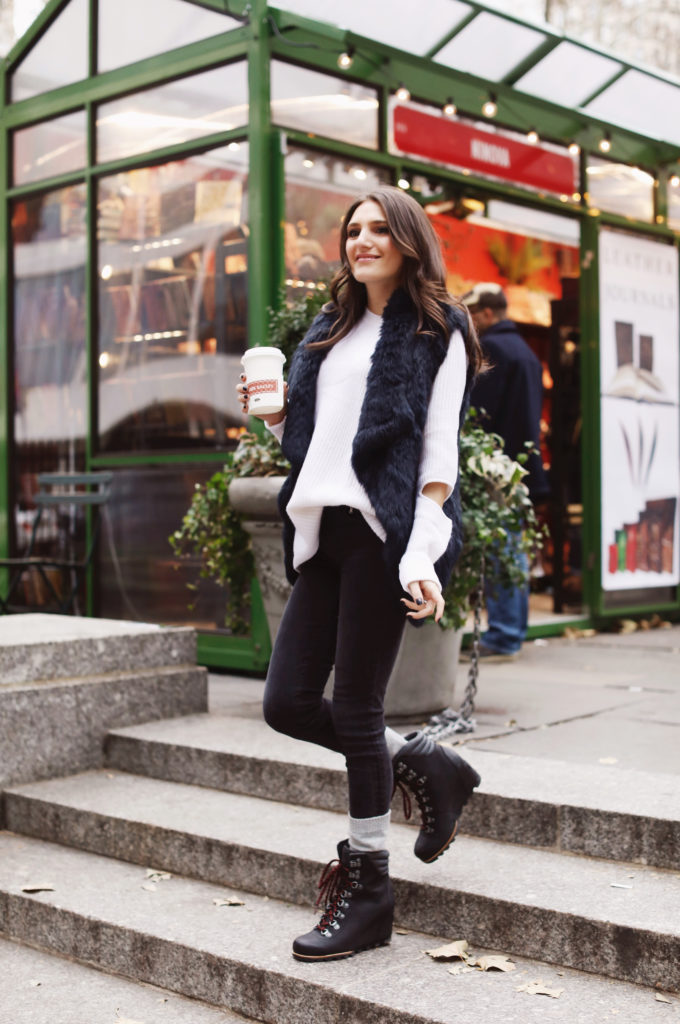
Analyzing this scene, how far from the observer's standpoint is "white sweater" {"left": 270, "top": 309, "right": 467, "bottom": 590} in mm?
3000

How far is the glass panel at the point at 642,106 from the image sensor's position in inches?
330

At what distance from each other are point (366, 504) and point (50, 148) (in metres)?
5.70

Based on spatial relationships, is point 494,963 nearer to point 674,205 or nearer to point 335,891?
point 335,891

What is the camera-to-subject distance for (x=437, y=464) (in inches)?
120

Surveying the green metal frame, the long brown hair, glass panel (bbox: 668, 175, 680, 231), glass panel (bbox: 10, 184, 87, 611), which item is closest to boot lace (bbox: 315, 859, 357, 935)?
the long brown hair

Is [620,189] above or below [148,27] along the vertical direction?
below

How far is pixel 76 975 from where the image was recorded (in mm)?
3586

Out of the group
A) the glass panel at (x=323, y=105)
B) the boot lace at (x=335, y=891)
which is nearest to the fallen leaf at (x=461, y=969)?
the boot lace at (x=335, y=891)

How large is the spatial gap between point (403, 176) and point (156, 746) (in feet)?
13.0

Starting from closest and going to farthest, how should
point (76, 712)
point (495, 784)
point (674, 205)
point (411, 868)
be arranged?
point (411, 868) < point (495, 784) < point (76, 712) < point (674, 205)

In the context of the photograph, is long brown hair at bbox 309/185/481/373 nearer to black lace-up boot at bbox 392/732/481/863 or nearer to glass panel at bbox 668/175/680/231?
black lace-up boot at bbox 392/732/481/863

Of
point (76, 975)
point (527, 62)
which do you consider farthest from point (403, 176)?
point (76, 975)

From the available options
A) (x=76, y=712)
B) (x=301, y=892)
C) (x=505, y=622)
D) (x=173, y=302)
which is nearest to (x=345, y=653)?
(x=301, y=892)

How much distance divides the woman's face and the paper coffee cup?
0.33 metres
